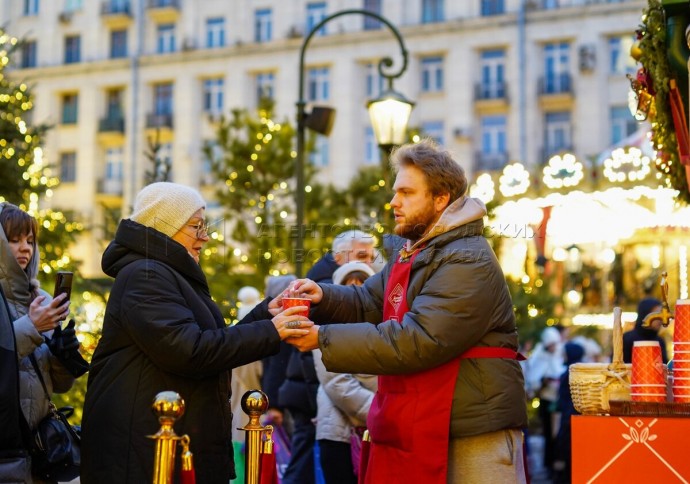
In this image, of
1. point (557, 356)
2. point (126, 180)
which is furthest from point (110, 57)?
point (557, 356)

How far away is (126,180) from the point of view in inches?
1772

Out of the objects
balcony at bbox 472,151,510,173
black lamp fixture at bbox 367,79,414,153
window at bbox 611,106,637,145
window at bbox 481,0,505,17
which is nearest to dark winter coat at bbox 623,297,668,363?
black lamp fixture at bbox 367,79,414,153

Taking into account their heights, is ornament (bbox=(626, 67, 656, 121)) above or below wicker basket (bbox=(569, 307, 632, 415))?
above

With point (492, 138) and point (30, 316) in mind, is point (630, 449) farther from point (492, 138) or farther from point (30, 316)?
point (492, 138)

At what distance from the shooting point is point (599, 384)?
4.32 metres

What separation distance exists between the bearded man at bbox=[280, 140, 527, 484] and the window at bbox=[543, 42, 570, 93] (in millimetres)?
34940

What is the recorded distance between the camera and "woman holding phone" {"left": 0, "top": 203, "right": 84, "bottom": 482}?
4832 millimetres

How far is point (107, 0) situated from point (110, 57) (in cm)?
265

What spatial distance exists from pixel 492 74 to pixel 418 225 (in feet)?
118

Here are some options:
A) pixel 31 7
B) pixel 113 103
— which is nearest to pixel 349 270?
pixel 113 103

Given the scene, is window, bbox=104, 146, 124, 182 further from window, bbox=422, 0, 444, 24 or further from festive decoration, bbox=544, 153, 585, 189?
festive decoration, bbox=544, 153, 585, 189

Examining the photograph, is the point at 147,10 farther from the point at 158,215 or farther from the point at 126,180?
the point at 158,215

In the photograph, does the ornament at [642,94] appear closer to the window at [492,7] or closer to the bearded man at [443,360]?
the bearded man at [443,360]

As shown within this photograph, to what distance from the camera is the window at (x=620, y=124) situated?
3719cm
